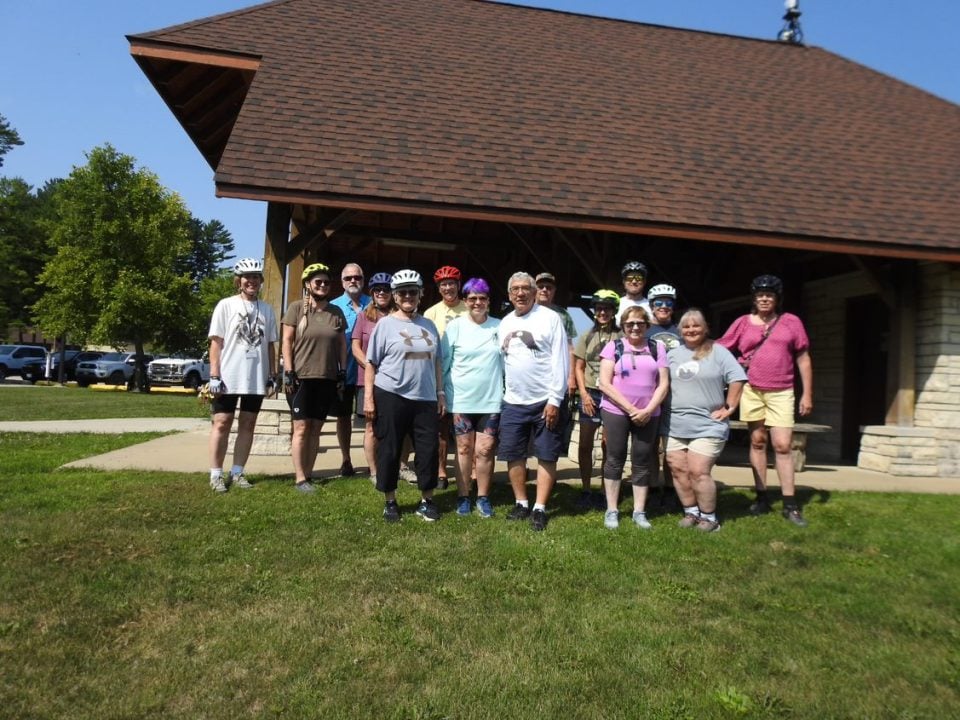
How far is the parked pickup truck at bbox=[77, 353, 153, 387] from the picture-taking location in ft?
98.4

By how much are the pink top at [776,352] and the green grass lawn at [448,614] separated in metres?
1.16

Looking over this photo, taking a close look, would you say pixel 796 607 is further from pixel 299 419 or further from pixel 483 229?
pixel 483 229

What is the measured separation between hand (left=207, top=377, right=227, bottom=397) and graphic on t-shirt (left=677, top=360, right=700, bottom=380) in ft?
11.6

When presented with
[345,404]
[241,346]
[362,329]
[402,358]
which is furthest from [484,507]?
[241,346]

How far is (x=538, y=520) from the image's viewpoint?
496cm

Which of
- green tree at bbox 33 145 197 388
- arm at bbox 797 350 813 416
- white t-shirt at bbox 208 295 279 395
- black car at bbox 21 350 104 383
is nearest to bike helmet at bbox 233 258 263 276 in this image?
white t-shirt at bbox 208 295 279 395

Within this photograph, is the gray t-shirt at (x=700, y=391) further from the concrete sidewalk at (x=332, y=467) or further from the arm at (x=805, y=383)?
the concrete sidewalk at (x=332, y=467)

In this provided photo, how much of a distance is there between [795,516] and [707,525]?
2.95 feet

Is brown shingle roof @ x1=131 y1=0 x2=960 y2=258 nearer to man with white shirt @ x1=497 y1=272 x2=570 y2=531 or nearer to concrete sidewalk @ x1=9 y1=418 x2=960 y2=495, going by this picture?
concrete sidewalk @ x1=9 y1=418 x2=960 y2=495

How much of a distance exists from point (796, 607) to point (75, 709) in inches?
131

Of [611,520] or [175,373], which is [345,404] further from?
[175,373]

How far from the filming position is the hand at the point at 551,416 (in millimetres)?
4965

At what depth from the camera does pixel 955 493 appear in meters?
7.37

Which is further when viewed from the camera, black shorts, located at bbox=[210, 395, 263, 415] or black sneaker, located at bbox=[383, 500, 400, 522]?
black shorts, located at bbox=[210, 395, 263, 415]
